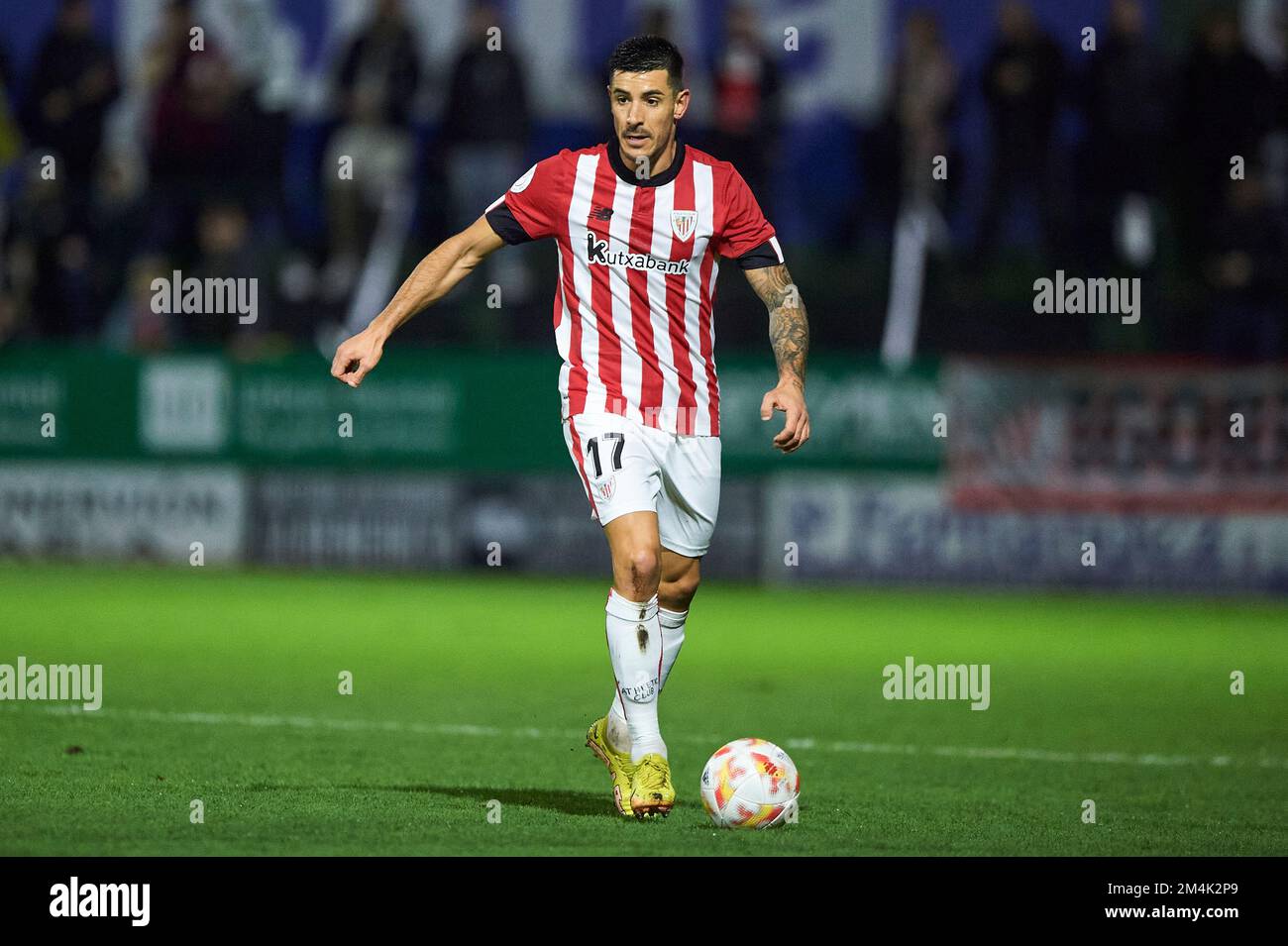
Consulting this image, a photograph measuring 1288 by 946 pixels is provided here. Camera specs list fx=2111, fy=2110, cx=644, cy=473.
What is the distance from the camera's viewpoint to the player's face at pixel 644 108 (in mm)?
6992

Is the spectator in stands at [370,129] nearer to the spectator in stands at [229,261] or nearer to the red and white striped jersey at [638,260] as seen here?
the spectator in stands at [229,261]

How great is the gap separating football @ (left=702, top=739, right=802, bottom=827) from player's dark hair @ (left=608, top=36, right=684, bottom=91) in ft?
7.35

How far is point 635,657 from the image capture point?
23.1 feet

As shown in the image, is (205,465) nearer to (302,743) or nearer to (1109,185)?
(1109,185)

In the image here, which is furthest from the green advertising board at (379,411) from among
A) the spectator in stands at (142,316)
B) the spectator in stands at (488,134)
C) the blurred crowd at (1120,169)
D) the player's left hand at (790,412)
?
the player's left hand at (790,412)

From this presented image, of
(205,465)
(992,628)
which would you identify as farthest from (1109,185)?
(205,465)

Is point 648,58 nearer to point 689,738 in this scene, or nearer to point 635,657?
point 635,657

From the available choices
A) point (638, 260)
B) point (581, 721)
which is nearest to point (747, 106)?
point (581, 721)

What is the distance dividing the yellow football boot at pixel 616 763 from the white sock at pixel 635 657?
0.09 metres

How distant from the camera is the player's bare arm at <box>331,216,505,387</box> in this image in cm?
689

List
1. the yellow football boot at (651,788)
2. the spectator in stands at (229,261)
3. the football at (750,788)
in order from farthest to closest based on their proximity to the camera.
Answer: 1. the spectator in stands at (229,261)
2. the yellow football boot at (651,788)
3. the football at (750,788)

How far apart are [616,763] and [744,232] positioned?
187 cm
